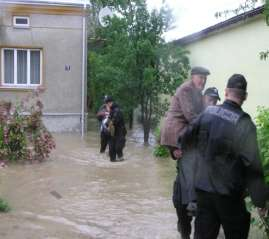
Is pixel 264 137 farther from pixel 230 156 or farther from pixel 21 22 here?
pixel 21 22

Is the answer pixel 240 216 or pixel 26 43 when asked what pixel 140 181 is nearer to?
pixel 240 216

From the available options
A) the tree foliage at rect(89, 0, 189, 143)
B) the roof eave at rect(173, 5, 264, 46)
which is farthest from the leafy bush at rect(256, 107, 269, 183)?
the tree foliage at rect(89, 0, 189, 143)

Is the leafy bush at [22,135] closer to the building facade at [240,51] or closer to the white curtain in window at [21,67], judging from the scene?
the building facade at [240,51]

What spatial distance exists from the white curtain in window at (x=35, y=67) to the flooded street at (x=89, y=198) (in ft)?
19.4

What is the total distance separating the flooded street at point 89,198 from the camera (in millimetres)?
6958

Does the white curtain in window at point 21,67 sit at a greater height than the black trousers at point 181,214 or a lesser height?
greater

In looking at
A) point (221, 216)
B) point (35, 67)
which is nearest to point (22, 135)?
point (35, 67)

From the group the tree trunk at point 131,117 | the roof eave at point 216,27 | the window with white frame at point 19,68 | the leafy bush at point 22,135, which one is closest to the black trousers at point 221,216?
the roof eave at point 216,27

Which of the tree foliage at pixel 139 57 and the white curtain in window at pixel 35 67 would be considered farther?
the white curtain in window at pixel 35 67

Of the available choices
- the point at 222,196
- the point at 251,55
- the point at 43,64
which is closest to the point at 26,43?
the point at 43,64

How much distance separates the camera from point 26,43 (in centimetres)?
1959

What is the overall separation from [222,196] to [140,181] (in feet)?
20.3

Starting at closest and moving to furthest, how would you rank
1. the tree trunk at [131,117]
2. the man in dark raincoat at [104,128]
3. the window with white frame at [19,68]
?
the man in dark raincoat at [104,128] < the tree trunk at [131,117] < the window with white frame at [19,68]

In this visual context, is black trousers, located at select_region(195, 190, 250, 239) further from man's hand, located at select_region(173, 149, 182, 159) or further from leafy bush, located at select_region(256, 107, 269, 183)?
man's hand, located at select_region(173, 149, 182, 159)
